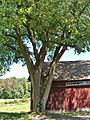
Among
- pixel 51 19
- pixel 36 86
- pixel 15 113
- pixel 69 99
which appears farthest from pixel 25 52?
pixel 69 99

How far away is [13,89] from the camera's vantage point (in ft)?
276

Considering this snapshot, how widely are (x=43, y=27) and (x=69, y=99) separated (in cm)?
1379

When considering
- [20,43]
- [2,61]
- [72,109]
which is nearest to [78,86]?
[72,109]

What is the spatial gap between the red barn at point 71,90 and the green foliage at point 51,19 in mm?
7098

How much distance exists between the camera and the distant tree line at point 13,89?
82.0m

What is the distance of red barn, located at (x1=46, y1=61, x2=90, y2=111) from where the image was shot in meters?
36.1

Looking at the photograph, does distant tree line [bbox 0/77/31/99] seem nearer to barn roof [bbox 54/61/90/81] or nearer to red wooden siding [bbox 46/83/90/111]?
barn roof [bbox 54/61/90/81]

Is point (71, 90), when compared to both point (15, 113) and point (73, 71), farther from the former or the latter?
point (15, 113)

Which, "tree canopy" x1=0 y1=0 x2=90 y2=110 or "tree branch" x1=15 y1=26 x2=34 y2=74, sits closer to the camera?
"tree canopy" x1=0 y1=0 x2=90 y2=110

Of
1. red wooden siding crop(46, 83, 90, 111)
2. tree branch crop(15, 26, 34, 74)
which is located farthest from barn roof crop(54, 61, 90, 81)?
tree branch crop(15, 26, 34, 74)

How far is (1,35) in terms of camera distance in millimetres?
24641

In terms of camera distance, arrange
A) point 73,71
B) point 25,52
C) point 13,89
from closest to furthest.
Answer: point 25,52 < point 73,71 < point 13,89

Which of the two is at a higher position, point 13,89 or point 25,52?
point 25,52

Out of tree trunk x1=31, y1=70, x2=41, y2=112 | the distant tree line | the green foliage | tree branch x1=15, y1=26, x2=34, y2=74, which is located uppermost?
the green foliage
